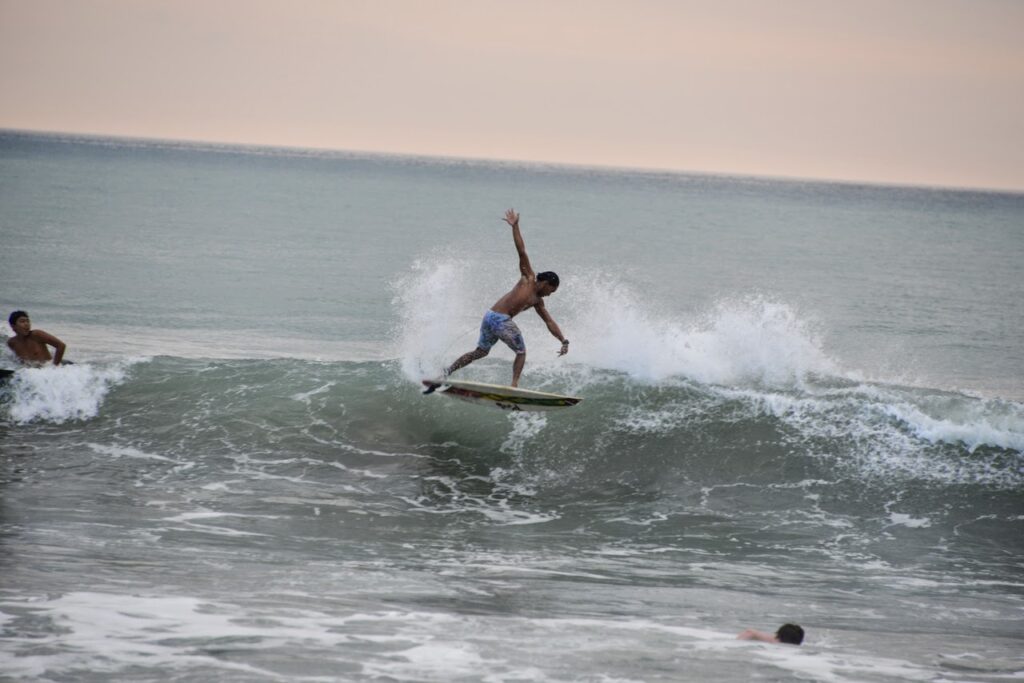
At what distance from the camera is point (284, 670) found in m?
6.86

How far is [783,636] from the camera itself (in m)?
7.91

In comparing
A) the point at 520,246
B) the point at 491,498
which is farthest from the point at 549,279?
the point at 491,498

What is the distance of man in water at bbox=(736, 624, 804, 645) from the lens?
25.9ft

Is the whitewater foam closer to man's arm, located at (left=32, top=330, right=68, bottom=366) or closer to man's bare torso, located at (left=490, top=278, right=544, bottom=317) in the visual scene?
man's arm, located at (left=32, top=330, right=68, bottom=366)

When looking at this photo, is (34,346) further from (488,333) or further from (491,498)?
(491,498)

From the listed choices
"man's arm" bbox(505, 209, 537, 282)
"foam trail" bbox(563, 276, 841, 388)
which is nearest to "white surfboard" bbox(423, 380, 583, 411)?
"man's arm" bbox(505, 209, 537, 282)

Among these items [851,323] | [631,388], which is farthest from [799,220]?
[631,388]

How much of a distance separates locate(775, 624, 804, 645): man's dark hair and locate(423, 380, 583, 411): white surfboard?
16.4ft

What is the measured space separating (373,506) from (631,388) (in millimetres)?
5366

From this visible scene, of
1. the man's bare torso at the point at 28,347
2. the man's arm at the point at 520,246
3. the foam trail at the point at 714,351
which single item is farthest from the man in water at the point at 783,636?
the man's bare torso at the point at 28,347

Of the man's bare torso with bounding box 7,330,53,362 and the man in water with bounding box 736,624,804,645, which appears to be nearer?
the man in water with bounding box 736,624,804,645

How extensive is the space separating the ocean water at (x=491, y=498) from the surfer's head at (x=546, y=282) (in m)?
2.37

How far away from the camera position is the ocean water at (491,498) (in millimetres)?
7590

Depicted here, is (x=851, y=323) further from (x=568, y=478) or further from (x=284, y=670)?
(x=284, y=670)
